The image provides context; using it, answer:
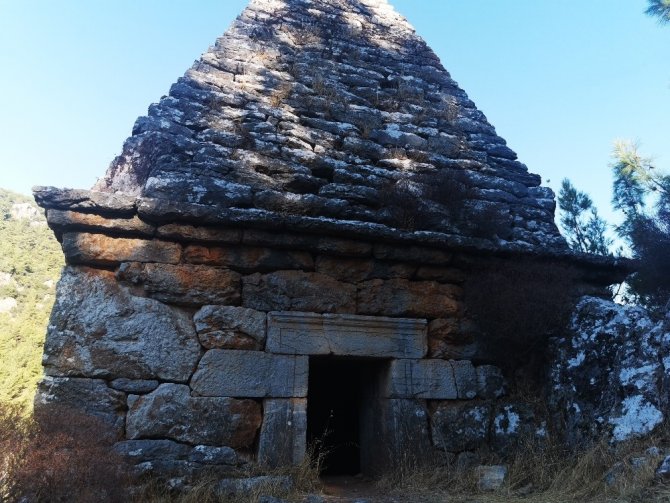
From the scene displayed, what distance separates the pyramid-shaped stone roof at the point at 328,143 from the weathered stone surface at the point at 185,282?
1.57 ft

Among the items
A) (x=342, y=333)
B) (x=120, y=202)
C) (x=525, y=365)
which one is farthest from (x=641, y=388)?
(x=120, y=202)

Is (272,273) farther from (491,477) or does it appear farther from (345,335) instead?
(491,477)

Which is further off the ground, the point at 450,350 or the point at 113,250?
the point at 113,250

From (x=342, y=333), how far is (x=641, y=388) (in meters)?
1.99

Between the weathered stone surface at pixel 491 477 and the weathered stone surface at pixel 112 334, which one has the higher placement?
the weathered stone surface at pixel 112 334

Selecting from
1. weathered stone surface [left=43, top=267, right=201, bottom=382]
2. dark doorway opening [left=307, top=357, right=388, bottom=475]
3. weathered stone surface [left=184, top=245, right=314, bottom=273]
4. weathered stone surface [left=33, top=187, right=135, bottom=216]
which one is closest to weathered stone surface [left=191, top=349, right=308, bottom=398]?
weathered stone surface [left=43, top=267, right=201, bottom=382]

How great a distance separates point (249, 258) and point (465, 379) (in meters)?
1.89

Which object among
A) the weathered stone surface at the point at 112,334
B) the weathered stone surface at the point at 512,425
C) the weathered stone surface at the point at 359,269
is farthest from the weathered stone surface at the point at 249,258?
the weathered stone surface at the point at 512,425

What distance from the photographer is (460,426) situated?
4.17m

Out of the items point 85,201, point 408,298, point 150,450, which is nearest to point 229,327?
point 150,450

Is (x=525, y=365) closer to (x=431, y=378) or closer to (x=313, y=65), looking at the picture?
(x=431, y=378)

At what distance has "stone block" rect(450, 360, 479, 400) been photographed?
427cm

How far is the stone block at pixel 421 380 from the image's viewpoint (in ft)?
13.6

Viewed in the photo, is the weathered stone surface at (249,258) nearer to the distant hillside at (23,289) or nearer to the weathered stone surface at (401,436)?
the weathered stone surface at (401,436)
